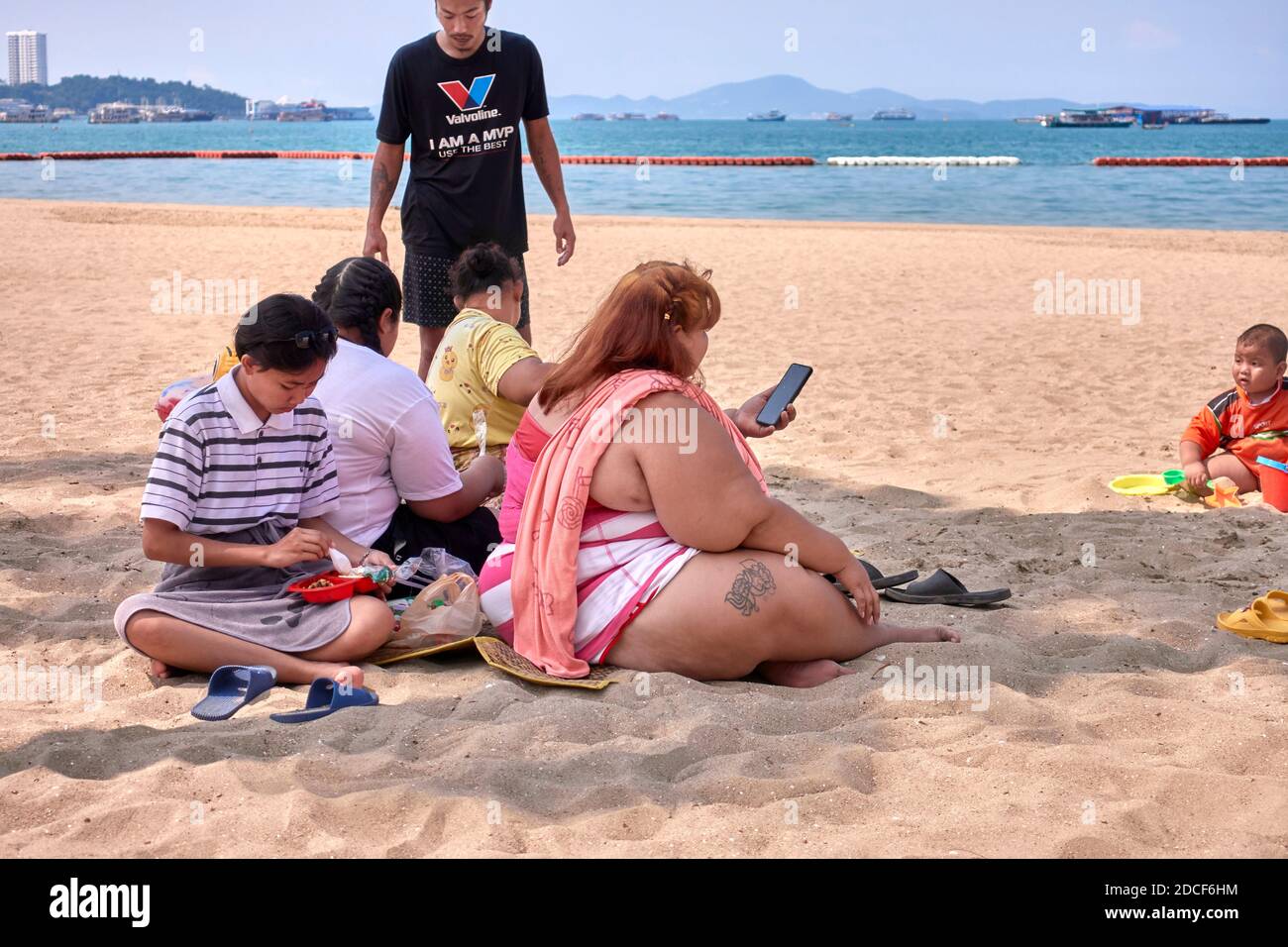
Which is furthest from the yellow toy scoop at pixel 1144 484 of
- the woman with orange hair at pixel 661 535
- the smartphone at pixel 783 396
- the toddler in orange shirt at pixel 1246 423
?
the woman with orange hair at pixel 661 535

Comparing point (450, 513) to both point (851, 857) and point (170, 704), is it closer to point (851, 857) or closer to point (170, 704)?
point (170, 704)

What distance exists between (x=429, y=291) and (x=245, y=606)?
96.1 inches

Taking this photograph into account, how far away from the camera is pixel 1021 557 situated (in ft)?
15.1

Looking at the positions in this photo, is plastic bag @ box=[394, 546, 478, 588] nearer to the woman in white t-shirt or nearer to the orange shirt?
the woman in white t-shirt

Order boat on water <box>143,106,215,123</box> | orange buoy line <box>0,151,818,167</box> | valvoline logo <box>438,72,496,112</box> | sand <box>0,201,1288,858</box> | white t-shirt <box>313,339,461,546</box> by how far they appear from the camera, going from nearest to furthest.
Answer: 1. sand <box>0,201,1288,858</box>
2. white t-shirt <box>313,339,461,546</box>
3. valvoline logo <box>438,72,496,112</box>
4. orange buoy line <box>0,151,818,167</box>
5. boat on water <box>143,106,215,123</box>

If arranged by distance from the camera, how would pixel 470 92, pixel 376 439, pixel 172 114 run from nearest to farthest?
1. pixel 376 439
2. pixel 470 92
3. pixel 172 114

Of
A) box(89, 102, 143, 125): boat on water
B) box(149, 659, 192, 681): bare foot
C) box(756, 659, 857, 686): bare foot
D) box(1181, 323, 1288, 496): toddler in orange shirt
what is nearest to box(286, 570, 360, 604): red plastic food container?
box(149, 659, 192, 681): bare foot

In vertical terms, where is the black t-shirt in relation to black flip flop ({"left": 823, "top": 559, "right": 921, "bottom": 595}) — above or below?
above

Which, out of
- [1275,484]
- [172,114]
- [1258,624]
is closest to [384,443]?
[1258,624]

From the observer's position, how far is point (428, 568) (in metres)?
3.88

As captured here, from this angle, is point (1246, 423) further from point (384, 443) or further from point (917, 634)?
point (384, 443)

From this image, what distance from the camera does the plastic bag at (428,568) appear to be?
3793 millimetres

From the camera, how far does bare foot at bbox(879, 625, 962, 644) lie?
11.8 feet

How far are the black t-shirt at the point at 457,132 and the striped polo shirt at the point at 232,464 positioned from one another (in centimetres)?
219
